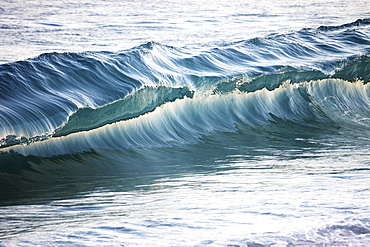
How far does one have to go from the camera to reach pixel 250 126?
5895 millimetres

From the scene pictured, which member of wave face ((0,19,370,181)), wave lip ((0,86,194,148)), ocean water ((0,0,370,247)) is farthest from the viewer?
wave face ((0,19,370,181))

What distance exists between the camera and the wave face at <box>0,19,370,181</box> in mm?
5000

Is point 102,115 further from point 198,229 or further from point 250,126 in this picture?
point 198,229

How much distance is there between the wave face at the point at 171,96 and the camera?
5.00 m

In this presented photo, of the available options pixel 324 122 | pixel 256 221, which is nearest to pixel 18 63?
pixel 324 122

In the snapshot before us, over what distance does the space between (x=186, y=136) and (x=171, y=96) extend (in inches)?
29.0

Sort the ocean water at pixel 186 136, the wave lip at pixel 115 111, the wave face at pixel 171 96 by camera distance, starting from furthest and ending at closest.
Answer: the wave face at pixel 171 96 → the wave lip at pixel 115 111 → the ocean water at pixel 186 136

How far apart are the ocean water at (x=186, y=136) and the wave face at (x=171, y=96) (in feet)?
0.06

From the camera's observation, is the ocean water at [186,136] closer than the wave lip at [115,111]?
Yes

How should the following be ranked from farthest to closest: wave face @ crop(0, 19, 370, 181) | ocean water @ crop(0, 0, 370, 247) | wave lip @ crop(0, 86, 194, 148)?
1. wave face @ crop(0, 19, 370, 181)
2. wave lip @ crop(0, 86, 194, 148)
3. ocean water @ crop(0, 0, 370, 247)

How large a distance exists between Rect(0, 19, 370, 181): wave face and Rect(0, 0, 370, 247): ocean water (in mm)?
19

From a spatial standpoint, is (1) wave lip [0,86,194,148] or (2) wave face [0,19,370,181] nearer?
(1) wave lip [0,86,194,148]

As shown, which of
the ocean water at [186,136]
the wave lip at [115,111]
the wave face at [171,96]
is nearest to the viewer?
the ocean water at [186,136]

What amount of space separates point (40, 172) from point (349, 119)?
12.6ft
